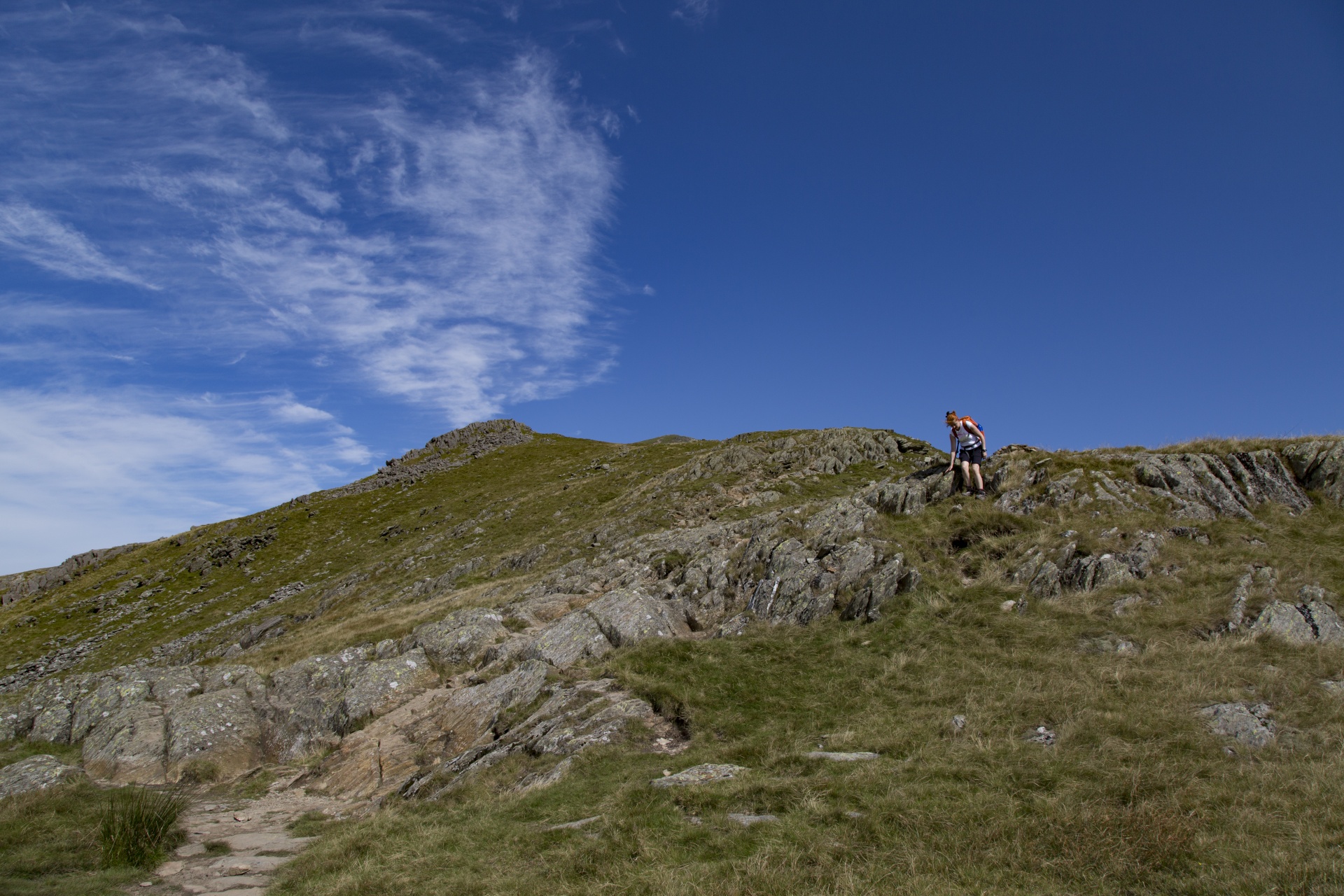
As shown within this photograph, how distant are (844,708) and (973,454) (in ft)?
51.0

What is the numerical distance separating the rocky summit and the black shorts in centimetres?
106

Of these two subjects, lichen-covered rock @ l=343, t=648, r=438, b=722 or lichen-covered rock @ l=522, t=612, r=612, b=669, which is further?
lichen-covered rock @ l=343, t=648, r=438, b=722

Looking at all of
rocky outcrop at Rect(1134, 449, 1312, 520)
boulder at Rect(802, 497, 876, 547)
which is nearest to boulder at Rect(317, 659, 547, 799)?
boulder at Rect(802, 497, 876, 547)

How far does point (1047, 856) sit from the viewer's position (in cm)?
896

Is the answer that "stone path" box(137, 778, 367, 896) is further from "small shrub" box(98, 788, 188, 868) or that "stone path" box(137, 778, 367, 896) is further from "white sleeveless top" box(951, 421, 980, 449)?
"white sleeveless top" box(951, 421, 980, 449)

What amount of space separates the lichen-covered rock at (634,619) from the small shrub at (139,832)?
1374 cm

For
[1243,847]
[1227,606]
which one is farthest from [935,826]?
[1227,606]

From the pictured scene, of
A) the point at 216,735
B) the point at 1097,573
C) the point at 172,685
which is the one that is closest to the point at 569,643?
the point at 216,735

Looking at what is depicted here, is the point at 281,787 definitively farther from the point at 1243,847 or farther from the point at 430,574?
the point at 430,574

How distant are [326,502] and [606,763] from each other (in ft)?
392

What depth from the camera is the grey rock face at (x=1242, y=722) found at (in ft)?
39.7

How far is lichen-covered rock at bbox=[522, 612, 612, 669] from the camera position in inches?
941

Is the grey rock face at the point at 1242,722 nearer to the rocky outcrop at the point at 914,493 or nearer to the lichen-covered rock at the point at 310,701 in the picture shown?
the rocky outcrop at the point at 914,493

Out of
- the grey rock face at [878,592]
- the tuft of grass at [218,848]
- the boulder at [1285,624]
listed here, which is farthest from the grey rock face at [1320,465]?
the tuft of grass at [218,848]
